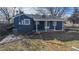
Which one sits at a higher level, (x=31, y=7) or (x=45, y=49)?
(x=31, y=7)

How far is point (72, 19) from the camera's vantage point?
153 inches

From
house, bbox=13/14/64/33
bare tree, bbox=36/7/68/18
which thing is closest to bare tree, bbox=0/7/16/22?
house, bbox=13/14/64/33

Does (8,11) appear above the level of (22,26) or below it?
above

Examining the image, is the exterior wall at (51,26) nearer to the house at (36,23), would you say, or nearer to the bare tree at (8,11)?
the house at (36,23)

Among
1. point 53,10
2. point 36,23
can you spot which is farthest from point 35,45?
point 53,10

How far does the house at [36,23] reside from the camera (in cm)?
387

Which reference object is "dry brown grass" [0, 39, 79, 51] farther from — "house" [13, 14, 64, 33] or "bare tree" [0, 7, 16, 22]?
"bare tree" [0, 7, 16, 22]

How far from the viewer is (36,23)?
388 cm

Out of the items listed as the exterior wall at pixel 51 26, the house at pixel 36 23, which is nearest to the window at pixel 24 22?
the house at pixel 36 23

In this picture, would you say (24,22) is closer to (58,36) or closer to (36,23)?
(36,23)

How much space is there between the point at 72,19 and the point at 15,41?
789 mm

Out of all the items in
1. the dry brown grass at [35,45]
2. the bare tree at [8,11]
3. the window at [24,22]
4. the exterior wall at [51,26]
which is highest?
the bare tree at [8,11]
